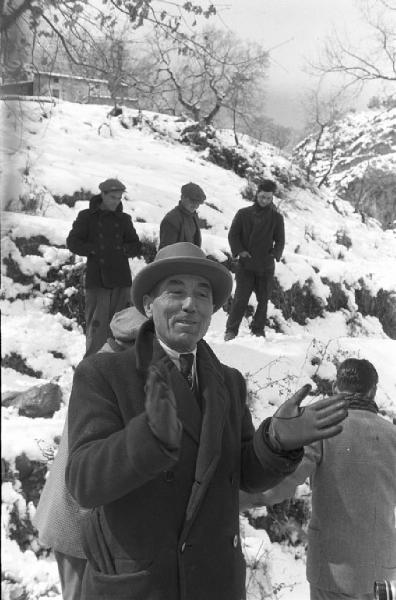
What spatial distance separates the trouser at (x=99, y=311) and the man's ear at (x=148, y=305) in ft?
11.3

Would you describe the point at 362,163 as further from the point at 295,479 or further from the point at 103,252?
the point at 295,479

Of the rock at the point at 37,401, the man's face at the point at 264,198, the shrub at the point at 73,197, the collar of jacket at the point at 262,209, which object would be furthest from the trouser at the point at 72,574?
the shrub at the point at 73,197

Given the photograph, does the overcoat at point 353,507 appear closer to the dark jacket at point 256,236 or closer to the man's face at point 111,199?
the man's face at point 111,199

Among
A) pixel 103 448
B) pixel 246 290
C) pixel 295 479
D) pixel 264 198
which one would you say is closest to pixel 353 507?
pixel 295 479

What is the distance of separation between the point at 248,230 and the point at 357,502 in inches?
186

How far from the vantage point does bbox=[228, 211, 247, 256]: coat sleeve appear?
23.3 feet

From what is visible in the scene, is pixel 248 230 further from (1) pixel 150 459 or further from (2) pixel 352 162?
(2) pixel 352 162

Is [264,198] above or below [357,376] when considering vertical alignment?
above

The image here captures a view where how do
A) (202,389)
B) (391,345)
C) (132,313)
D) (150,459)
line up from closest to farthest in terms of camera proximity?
(150,459) < (202,389) < (132,313) < (391,345)

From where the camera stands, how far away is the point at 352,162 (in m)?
35.3

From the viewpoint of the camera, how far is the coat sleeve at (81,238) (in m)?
5.41

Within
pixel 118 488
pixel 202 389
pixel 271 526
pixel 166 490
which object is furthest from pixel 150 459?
pixel 271 526

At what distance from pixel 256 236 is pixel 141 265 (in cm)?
183

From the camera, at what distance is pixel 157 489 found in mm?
1707
